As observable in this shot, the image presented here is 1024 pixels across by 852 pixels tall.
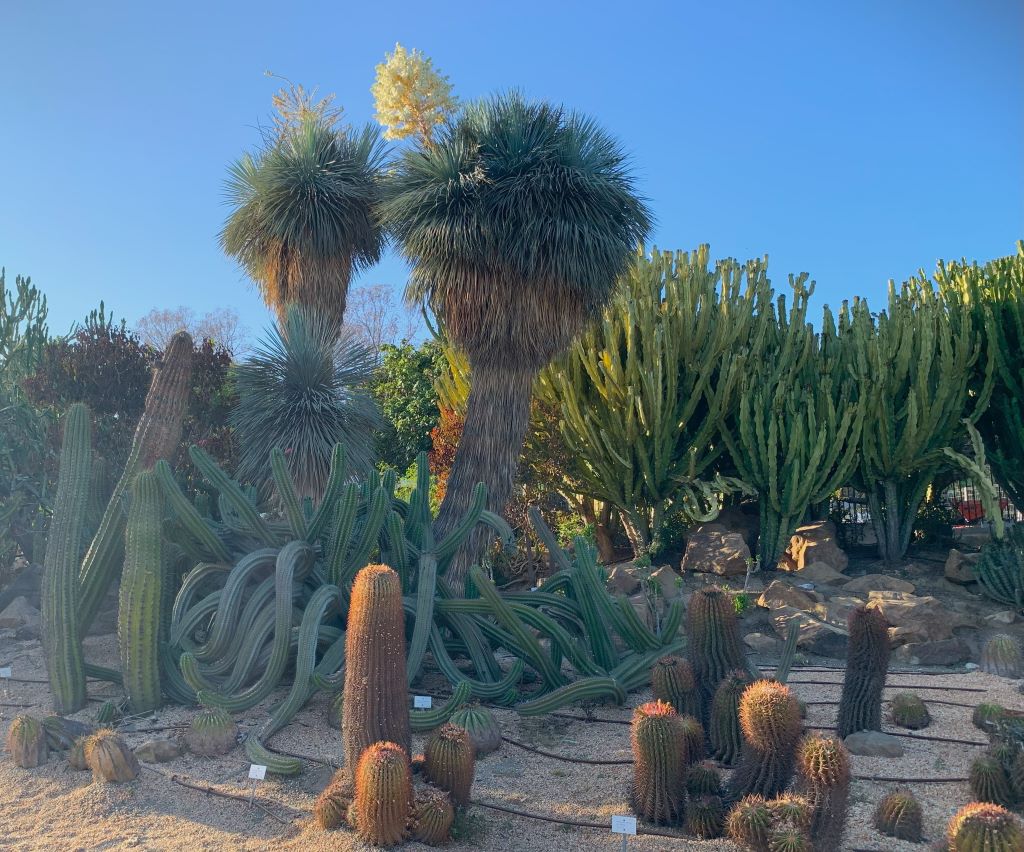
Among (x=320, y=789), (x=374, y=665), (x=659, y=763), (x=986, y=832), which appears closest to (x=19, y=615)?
(x=320, y=789)

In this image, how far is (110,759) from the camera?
5445 millimetres

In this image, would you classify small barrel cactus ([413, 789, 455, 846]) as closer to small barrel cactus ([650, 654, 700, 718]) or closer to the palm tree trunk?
small barrel cactus ([650, 654, 700, 718])

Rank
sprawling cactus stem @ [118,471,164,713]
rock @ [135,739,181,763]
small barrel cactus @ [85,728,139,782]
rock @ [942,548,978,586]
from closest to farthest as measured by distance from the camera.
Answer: small barrel cactus @ [85,728,139,782]
rock @ [135,739,181,763]
sprawling cactus stem @ [118,471,164,713]
rock @ [942,548,978,586]

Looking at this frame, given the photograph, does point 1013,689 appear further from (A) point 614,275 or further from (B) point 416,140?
(B) point 416,140

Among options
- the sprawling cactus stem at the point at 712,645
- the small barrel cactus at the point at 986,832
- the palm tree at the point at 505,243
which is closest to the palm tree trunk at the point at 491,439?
the palm tree at the point at 505,243

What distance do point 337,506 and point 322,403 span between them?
3.11 meters

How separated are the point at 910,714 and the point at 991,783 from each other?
1.32 m

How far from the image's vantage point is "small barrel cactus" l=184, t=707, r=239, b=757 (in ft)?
19.1

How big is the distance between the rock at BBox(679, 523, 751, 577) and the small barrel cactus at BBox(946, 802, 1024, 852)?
8.11m

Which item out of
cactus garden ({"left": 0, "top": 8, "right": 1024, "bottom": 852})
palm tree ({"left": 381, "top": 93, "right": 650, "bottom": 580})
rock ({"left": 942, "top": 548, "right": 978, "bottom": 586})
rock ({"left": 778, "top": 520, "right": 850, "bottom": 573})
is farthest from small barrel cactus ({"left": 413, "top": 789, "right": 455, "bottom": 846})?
rock ({"left": 942, "top": 548, "right": 978, "bottom": 586})

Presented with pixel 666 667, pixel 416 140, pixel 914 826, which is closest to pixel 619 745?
pixel 666 667

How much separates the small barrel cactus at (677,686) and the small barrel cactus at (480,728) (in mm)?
1201

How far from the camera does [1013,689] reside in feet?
23.9

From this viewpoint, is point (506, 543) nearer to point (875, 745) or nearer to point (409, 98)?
point (875, 745)
